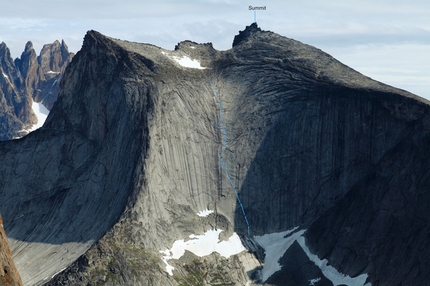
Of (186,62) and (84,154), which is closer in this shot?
(84,154)

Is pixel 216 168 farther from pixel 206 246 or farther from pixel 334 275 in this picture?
pixel 334 275

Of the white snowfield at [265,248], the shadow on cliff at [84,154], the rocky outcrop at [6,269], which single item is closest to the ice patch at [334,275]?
the white snowfield at [265,248]

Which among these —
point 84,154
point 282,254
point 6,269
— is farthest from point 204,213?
point 6,269

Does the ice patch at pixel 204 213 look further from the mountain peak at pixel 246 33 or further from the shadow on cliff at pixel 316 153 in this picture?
the mountain peak at pixel 246 33

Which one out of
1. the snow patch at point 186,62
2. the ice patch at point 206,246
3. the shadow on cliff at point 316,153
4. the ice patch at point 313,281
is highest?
the snow patch at point 186,62

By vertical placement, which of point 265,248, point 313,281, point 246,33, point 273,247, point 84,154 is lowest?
point 313,281

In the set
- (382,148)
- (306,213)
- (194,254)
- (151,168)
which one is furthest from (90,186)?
(382,148)

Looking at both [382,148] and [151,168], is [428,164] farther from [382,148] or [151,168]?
[151,168]
